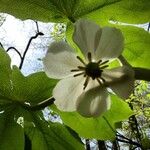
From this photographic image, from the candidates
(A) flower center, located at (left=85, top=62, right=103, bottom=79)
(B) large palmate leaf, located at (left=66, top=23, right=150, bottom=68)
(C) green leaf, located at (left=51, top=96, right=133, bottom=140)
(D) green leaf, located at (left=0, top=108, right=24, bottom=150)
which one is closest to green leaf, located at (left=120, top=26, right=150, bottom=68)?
(B) large palmate leaf, located at (left=66, top=23, right=150, bottom=68)

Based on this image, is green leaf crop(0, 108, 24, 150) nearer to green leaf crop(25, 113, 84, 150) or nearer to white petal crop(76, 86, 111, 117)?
green leaf crop(25, 113, 84, 150)

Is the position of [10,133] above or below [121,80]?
above

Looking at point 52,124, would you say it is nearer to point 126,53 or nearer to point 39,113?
point 39,113

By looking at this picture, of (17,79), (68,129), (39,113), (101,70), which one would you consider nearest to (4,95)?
(17,79)

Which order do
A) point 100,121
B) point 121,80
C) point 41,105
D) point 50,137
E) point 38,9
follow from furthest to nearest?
point 50,137 < point 100,121 < point 38,9 < point 41,105 < point 121,80

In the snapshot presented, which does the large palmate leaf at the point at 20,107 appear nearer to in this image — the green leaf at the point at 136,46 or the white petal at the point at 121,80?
the green leaf at the point at 136,46

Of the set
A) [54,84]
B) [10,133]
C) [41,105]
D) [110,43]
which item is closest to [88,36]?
[110,43]

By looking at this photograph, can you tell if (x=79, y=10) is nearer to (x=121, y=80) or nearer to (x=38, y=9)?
(x=38, y=9)
